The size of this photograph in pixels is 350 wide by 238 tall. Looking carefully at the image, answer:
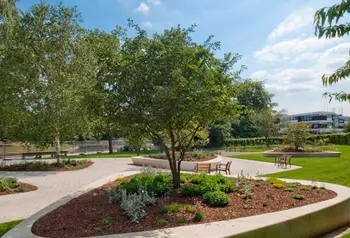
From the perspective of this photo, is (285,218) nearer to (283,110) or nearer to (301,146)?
(301,146)

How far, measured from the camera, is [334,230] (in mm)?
5383

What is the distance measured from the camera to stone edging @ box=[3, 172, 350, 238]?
4.20 meters

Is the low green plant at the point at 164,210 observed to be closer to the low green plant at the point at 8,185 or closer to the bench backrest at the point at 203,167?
the low green plant at the point at 8,185

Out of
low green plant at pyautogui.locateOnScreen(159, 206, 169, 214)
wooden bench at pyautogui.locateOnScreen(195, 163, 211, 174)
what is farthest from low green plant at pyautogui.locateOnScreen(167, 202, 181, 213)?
wooden bench at pyautogui.locateOnScreen(195, 163, 211, 174)

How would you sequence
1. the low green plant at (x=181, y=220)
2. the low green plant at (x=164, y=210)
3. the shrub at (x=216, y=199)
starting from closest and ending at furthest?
the low green plant at (x=181, y=220) → the low green plant at (x=164, y=210) → the shrub at (x=216, y=199)

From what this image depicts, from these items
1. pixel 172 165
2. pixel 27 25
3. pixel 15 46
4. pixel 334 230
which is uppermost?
pixel 27 25

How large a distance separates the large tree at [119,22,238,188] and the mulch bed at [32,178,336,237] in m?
1.90

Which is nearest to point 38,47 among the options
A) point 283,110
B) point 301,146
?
point 301,146

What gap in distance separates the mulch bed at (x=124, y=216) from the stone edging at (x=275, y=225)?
10.3 inches

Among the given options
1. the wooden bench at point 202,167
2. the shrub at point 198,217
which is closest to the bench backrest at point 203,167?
the wooden bench at point 202,167

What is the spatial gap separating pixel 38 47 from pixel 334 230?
47.7ft

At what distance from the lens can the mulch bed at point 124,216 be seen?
4625mm

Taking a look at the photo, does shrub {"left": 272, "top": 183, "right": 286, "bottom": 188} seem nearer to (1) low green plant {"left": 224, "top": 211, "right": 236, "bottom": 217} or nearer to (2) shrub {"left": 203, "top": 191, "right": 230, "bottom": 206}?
(2) shrub {"left": 203, "top": 191, "right": 230, "bottom": 206}

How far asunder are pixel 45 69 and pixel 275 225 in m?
13.6
